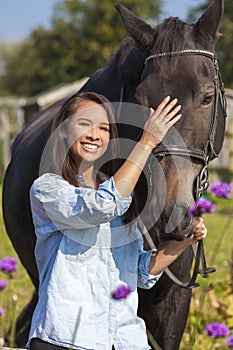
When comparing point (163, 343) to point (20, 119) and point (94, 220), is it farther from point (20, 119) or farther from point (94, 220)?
point (20, 119)

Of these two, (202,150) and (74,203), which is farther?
(202,150)

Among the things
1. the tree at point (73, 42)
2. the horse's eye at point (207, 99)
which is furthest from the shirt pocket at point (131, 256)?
the tree at point (73, 42)

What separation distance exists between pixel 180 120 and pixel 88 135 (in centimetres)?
40

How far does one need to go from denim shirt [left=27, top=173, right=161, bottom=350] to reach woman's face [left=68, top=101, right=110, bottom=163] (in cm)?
14

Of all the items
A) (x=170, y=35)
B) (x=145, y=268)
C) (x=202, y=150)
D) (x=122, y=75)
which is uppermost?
(x=170, y=35)

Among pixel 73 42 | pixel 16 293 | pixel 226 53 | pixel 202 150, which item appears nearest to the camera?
pixel 202 150

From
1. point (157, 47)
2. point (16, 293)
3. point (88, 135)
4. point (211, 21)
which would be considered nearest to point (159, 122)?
point (88, 135)

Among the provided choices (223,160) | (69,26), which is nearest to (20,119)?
(223,160)

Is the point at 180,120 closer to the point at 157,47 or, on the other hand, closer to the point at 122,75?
the point at 157,47

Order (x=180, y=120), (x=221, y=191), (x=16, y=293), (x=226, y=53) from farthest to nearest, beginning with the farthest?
1. (x=226, y=53)
2. (x=16, y=293)
3. (x=221, y=191)
4. (x=180, y=120)

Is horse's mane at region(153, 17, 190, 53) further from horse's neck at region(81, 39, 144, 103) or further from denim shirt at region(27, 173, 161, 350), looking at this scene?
denim shirt at region(27, 173, 161, 350)

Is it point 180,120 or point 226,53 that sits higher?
point 226,53

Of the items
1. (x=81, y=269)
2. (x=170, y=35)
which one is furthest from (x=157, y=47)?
(x=81, y=269)

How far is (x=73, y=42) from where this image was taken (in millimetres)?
52438
